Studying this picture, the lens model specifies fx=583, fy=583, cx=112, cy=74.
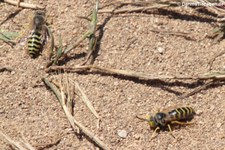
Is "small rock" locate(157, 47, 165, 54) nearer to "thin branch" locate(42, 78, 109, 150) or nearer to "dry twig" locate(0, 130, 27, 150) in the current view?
"thin branch" locate(42, 78, 109, 150)

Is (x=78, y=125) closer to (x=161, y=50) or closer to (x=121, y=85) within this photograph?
(x=121, y=85)

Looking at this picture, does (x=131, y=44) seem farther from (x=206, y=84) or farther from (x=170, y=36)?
(x=206, y=84)

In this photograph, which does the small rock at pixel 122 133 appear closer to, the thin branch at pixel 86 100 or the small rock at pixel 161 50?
the thin branch at pixel 86 100

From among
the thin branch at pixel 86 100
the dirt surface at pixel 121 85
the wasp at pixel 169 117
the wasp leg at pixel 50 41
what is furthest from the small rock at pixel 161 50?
the wasp leg at pixel 50 41

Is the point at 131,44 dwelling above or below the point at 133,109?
above

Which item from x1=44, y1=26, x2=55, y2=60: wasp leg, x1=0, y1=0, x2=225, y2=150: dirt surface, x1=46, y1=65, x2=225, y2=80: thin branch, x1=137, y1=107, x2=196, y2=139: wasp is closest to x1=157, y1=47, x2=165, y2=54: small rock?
x1=0, y1=0, x2=225, y2=150: dirt surface

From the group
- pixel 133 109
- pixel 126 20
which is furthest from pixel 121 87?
pixel 126 20

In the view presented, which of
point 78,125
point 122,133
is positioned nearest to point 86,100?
point 78,125
